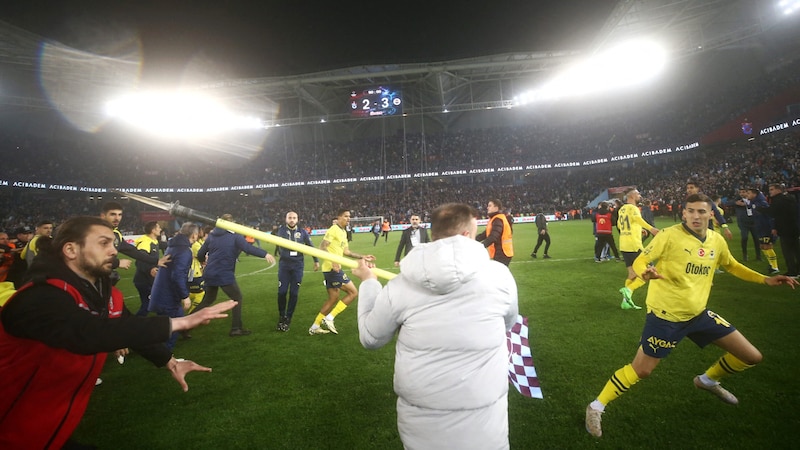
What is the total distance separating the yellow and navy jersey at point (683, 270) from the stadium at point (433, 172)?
1083 mm

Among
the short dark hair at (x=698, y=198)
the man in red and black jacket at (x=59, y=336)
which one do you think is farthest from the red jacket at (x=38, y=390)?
the short dark hair at (x=698, y=198)

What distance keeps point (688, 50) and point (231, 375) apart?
114 ft

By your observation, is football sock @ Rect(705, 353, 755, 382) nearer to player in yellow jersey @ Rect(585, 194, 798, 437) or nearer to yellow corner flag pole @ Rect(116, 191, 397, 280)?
player in yellow jersey @ Rect(585, 194, 798, 437)

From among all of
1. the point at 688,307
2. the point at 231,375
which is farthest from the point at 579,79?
the point at 231,375

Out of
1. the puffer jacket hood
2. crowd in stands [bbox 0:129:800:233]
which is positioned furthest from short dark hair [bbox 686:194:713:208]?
crowd in stands [bbox 0:129:800:233]

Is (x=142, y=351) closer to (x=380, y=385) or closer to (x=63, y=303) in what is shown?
(x=63, y=303)

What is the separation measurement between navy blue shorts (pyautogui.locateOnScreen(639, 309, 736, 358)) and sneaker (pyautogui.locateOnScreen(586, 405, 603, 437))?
73cm

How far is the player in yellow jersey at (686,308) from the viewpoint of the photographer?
3064mm

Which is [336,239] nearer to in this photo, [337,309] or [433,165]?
[337,309]

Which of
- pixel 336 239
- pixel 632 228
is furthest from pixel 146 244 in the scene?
pixel 632 228

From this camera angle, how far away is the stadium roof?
62.1 ft

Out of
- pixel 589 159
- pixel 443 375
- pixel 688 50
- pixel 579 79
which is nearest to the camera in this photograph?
pixel 443 375

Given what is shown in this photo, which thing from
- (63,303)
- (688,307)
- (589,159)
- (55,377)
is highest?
(589,159)

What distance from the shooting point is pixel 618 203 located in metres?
11.0
